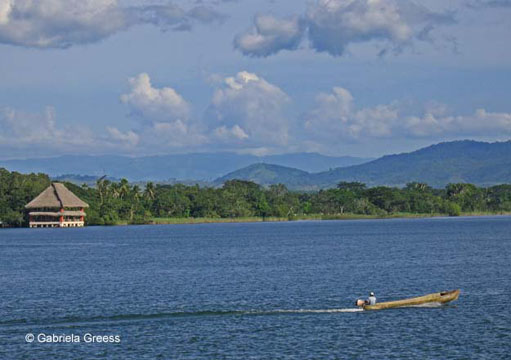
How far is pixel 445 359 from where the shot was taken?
34.3 m

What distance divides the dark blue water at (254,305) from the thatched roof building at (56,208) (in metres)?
72.0

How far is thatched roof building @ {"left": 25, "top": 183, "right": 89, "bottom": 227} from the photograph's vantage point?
530ft

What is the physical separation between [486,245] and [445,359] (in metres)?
68.0

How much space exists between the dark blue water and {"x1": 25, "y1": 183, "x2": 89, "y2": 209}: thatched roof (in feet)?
235

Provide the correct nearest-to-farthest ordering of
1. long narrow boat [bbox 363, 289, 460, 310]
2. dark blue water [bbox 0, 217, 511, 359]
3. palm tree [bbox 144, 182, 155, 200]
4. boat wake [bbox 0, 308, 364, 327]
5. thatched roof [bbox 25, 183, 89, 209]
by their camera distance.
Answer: dark blue water [bbox 0, 217, 511, 359]
boat wake [bbox 0, 308, 364, 327]
long narrow boat [bbox 363, 289, 460, 310]
thatched roof [bbox 25, 183, 89, 209]
palm tree [bbox 144, 182, 155, 200]

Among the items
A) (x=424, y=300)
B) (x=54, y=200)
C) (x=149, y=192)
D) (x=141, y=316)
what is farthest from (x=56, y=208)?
(x=424, y=300)

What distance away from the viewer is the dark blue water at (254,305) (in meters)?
36.9

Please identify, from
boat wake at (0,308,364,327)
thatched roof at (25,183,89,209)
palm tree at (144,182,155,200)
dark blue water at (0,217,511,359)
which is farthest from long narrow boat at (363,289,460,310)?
palm tree at (144,182,155,200)

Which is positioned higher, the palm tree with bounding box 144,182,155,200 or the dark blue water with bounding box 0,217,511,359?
the palm tree with bounding box 144,182,155,200

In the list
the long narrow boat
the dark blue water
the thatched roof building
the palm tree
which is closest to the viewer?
the dark blue water

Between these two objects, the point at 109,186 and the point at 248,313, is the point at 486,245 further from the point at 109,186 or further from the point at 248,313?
the point at 109,186

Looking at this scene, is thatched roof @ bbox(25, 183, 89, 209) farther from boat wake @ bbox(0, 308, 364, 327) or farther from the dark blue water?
boat wake @ bbox(0, 308, 364, 327)

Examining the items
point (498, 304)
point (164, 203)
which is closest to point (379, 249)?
point (498, 304)

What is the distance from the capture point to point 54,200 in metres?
162
